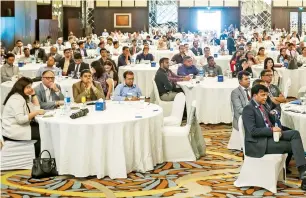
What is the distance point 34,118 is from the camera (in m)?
7.25

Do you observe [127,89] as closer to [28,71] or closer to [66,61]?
[66,61]

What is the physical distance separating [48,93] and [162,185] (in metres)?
2.38

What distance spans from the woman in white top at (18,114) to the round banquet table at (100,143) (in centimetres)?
31

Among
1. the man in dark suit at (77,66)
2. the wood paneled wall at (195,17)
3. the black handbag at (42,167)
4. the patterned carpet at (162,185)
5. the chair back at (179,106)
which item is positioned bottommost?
the patterned carpet at (162,185)

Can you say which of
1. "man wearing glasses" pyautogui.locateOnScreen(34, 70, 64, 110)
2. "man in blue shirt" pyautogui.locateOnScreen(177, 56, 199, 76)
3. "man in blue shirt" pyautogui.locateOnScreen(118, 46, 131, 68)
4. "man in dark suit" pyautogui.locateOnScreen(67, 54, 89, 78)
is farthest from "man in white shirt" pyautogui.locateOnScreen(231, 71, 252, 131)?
"man in blue shirt" pyautogui.locateOnScreen(118, 46, 131, 68)

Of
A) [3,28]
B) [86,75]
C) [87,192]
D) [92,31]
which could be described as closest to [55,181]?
[87,192]

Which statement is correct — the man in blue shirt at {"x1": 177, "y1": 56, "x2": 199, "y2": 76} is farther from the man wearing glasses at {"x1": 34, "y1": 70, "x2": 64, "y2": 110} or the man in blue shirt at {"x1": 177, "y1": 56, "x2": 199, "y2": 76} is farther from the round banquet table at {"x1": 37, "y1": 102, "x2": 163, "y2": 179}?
the round banquet table at {"x1": 37, "y1": 102, "x2": 163, "y2": 179}

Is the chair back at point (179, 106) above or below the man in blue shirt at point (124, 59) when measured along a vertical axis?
below

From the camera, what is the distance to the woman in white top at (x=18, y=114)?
7020mm

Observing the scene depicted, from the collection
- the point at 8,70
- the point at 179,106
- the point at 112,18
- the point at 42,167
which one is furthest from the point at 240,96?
the point at 112,18

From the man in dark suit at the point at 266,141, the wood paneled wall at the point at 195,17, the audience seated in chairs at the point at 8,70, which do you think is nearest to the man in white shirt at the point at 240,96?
the man in dark suit at the point at 266,141

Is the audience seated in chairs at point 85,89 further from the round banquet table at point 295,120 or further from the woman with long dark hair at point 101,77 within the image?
the round banquet table at point 295,120

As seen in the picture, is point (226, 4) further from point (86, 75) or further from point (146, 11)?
point (86, 75)

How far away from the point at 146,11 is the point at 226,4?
14.1ft
